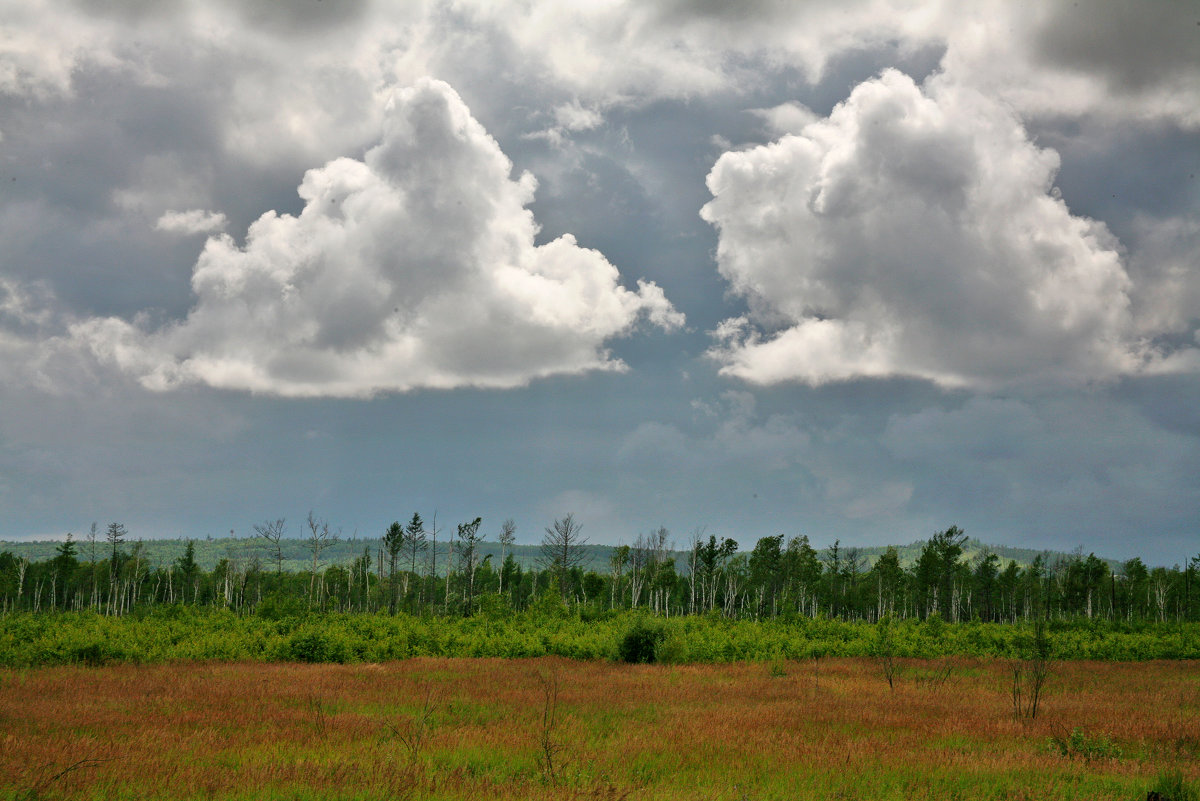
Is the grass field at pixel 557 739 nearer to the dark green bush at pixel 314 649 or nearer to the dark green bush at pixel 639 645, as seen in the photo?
the dark green bush at pixel 314 649

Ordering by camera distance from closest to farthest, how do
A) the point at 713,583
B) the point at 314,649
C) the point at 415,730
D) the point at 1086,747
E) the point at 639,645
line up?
the point at 1086,747, the point at 415,730, the point at 314,649, the point at 639,645, the point at 713,583

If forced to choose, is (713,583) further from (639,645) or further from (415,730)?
(415,730)

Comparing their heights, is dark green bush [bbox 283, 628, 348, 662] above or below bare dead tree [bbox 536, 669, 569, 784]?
below

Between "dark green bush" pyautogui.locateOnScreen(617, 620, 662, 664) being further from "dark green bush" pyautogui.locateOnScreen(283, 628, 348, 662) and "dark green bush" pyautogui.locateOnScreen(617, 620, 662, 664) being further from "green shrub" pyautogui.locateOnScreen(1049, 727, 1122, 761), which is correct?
"green shrub" pyautogui.locateOnScreen(1049, 727, 1122, 761)

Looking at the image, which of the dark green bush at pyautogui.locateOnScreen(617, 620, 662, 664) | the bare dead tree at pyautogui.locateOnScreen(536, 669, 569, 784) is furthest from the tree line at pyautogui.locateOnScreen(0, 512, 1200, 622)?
the bare dead tree at pyautogui.locateOnScreen(536, 669, 569, 784)

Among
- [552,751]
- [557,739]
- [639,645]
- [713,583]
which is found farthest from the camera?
[713,583]

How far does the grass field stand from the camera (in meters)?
11.0

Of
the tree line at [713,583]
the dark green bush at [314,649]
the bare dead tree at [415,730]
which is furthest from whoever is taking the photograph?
the tree line at [713,583]

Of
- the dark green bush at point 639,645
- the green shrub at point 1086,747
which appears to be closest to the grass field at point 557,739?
the green shrub at point 1086,747

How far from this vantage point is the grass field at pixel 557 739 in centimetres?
1095

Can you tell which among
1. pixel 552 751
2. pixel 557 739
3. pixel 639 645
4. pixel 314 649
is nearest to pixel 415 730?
pixel 557 739

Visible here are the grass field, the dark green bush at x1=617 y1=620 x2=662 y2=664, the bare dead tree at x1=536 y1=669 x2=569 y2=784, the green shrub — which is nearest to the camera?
the grass field

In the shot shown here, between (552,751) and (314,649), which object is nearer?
(552,751)

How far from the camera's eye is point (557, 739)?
589 inches
